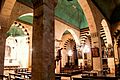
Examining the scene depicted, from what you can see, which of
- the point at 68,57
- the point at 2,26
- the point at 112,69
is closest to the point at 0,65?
the point at 2,26

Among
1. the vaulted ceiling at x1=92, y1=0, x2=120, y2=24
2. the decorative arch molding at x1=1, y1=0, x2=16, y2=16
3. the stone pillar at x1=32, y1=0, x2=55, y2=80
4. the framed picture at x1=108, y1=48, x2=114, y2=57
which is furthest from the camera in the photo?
the framed picture at x1=108, y1=48, x2=114, y2=57

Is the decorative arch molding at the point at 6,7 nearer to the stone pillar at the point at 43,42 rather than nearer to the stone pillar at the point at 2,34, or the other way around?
the stone pillar at the point at 2,34

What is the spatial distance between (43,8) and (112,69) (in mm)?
10679

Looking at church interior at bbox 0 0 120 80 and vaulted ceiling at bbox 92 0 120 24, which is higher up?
vaulted ceiling at bbox 92 0 120 24

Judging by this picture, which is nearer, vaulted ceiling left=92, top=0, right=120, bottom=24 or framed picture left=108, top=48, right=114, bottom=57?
vaulted ceiling left=92, top=0, right=120, bottom=24

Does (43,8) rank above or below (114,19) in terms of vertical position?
below

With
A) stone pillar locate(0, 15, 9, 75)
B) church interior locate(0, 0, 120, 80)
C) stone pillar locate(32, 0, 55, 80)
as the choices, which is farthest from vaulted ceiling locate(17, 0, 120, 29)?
stone pillar locate(32, 0, 55, 80)

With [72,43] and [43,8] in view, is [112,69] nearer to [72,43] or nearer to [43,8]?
[72,43]

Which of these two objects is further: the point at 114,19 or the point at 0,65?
the point at 114,19

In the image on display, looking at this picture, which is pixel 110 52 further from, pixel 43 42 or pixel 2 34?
pixel 43 42

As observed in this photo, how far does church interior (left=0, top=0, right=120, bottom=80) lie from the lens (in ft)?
13.1

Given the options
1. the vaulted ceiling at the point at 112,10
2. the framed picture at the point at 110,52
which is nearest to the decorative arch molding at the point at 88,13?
the vaulted ceiling at the point at 112,10

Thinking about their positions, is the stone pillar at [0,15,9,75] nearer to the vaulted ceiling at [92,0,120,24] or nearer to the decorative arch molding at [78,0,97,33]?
the decorative arch molding at [78,0,97,33]

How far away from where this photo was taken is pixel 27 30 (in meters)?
12.5
